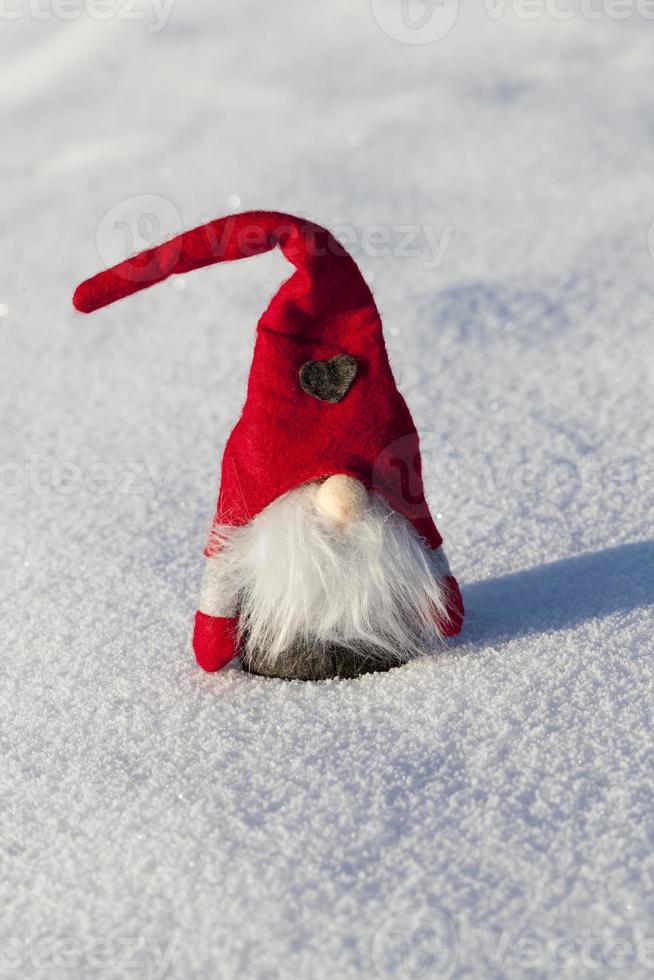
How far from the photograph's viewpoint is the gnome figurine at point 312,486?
1.26m

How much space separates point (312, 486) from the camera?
1300 millimetres

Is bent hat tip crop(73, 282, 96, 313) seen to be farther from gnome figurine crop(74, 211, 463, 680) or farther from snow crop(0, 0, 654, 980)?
snow crop(0, 0, 654, 980)

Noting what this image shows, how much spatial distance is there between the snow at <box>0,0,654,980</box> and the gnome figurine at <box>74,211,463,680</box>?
6cm

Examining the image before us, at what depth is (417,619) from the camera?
1.36 m

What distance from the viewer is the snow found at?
103cm

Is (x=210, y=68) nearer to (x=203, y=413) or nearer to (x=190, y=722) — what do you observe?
(x=203, y=413)

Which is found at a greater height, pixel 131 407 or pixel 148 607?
pixel 148 607

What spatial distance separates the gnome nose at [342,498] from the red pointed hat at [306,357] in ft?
0.05

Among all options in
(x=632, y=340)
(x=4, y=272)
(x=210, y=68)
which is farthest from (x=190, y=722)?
(x=210, y=68)

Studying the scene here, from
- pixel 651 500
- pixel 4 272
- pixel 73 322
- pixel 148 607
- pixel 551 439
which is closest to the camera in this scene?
pixel 148 607

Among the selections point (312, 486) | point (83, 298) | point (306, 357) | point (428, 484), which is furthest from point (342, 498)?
point (428, 484)

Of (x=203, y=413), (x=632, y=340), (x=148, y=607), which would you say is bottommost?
(x=632, y=340)

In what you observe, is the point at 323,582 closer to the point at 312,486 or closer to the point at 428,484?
the point at 312,486

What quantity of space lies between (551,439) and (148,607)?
0.82 meters
